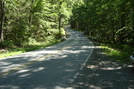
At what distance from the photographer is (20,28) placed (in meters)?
19.5

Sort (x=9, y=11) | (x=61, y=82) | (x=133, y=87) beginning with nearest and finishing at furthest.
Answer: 1. (x=133, y=87)
2. (x=61, y=82)
3. (x=9, y=11)

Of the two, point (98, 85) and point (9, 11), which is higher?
point (9, 11)

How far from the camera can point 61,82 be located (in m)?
4.89

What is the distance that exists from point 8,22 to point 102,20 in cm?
1722

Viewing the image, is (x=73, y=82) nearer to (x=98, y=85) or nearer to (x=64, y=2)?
(x=98, y=85)

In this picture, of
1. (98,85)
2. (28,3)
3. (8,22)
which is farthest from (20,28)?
(98,85)

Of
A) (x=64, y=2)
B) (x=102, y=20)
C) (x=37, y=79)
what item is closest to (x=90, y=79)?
(x=37, y=79)

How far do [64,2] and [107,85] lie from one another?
96.8ft

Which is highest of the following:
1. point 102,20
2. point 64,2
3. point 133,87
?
point 64,2

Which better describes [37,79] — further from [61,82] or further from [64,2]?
[64,2]

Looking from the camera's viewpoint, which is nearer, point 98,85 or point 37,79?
point 98,85

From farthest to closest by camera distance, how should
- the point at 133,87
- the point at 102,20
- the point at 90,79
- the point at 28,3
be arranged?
the point at 102,20, the point at 28,3, the point at 90,79, the point at 133,87

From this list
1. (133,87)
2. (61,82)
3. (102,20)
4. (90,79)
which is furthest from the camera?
(102,20)

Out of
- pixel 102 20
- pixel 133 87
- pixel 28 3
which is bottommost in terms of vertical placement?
pixel 133 87
